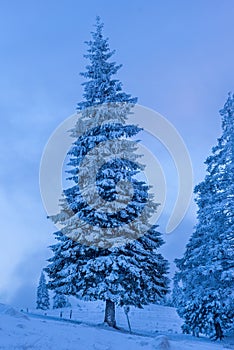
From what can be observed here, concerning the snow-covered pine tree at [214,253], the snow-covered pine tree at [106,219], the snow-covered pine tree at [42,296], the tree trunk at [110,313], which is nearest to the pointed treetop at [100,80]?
the snow-covered pine tree at [106,219]

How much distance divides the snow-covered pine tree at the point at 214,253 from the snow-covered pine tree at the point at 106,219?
2.63m

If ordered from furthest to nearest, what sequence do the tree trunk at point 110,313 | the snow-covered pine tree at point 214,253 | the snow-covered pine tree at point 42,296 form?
1. the snow-covered pine tree at point 42,296
2. the snow-covered pine tree at point 214,253
3. the tree trunk at point 110,313

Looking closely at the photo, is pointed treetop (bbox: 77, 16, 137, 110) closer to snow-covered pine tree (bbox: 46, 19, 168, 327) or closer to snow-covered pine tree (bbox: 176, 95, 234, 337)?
snow-covered pine tree (bbox: 46, 19, 168, 327)

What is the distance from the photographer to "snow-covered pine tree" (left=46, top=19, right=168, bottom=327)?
670 inches

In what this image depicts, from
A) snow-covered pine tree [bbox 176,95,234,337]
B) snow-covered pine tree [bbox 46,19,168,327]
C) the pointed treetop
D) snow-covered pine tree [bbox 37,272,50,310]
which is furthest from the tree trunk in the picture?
snow-covered pine tree [bbox 37,272,50,310]

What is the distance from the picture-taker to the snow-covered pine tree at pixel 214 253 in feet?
59.8

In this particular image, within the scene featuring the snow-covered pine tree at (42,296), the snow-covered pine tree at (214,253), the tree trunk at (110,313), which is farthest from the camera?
the snow-covered pine tree at (42,296)

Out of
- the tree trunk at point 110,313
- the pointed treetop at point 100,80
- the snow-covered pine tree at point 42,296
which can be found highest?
the pointed treetop at point 100,80

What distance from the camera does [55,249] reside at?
18703 mm

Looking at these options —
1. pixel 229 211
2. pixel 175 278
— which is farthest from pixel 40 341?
pixel 175 278

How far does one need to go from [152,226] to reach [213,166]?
18.6 feet

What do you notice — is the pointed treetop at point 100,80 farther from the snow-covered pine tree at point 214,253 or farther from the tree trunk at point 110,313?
the tree trunk at point 110,313

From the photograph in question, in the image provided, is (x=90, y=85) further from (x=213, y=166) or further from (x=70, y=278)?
(x=70, y=278)

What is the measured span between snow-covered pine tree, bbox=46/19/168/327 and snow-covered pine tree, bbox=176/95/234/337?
8.64 ft
